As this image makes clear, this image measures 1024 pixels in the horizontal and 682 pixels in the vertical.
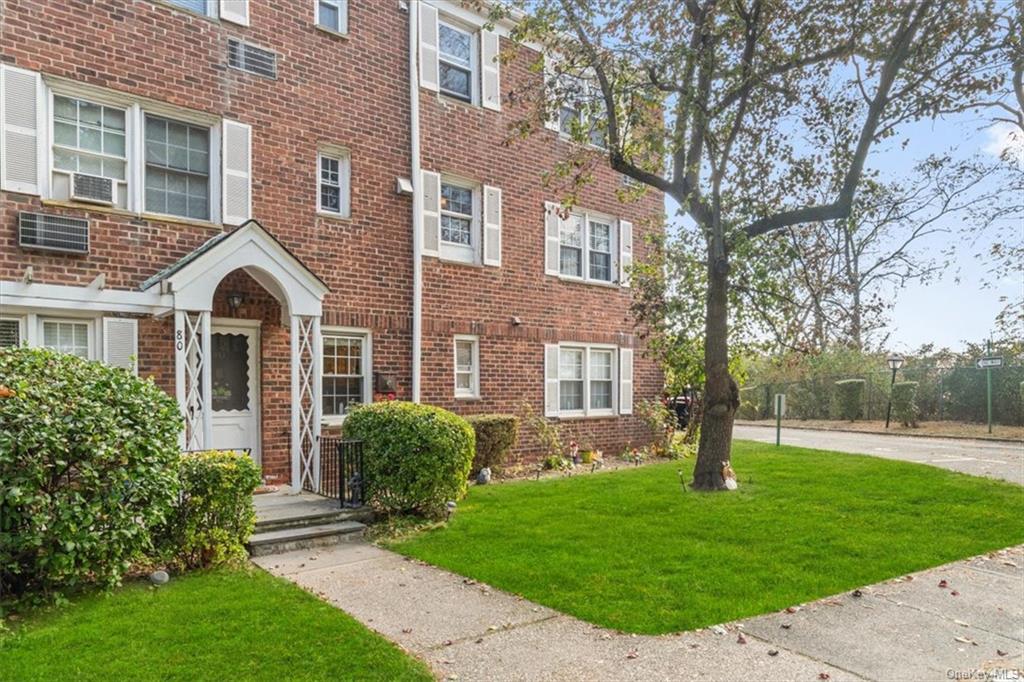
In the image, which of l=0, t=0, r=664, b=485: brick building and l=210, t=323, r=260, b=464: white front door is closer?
l=0, t=0, r=664, b=485: brick building

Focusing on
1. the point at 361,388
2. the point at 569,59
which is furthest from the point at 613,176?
the point at 361,388

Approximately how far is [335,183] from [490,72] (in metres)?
4.01

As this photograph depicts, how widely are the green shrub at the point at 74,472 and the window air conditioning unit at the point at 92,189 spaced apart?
3244 millimetres

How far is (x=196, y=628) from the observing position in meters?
4.56

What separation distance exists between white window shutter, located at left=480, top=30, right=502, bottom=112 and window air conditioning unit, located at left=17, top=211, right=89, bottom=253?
23.1 feet

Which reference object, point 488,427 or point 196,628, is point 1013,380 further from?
point 196,628

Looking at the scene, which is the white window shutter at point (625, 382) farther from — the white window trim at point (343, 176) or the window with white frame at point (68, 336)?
the window with white frame at point (68, 336)

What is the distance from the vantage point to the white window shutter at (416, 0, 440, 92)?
11.3 meters

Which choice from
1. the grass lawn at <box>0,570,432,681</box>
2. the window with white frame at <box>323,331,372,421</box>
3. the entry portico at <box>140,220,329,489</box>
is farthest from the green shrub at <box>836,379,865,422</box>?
the grass lawn at <box>0,570,432,681</box>

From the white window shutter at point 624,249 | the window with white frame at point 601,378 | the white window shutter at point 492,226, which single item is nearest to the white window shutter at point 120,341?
the white window shutter at point 492,226

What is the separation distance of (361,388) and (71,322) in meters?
3.93

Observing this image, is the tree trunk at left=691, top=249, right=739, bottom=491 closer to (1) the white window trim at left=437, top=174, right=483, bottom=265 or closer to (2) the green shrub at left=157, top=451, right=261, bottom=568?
(1) the white window trim at left=437, top=174, right=483, bottom=265

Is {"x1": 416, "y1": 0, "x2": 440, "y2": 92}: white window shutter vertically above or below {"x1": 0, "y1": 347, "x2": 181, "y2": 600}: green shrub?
above

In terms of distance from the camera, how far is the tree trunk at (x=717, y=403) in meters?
9.71
